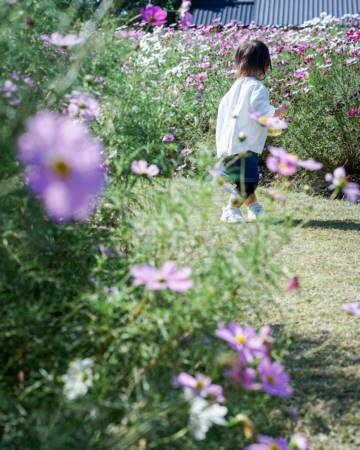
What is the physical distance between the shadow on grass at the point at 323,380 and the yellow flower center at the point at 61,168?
105 cm

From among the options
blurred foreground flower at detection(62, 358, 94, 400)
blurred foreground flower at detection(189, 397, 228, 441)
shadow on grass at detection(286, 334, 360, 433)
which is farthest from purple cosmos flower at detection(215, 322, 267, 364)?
shadow on grass at detection(286, 334, 360, 433)

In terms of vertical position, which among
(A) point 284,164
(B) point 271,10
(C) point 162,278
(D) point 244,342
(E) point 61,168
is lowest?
(B) point 271,10

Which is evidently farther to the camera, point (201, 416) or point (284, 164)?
point (284, 164)

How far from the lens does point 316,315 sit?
276cm

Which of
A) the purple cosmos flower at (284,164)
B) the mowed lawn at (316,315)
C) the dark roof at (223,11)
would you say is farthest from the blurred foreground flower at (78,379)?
the dark roof at (223,11)

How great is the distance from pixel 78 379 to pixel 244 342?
337 millimetres

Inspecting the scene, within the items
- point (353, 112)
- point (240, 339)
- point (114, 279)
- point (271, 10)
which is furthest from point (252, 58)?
point (271, 10)

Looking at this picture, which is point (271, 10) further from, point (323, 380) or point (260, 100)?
point (323, 380)

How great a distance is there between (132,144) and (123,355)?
979 mm

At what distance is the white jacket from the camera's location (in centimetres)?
427

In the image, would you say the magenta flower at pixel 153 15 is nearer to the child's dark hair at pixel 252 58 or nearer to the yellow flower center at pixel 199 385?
the yellow flower center at pixel 199 385

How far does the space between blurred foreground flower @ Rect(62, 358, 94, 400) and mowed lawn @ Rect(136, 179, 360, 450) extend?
1.24 feet

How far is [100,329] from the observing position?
144 centimetres

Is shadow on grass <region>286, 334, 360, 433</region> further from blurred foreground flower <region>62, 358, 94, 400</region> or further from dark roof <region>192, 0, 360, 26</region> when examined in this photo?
dark roof <region>192, 0, 360, 26</region>
